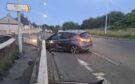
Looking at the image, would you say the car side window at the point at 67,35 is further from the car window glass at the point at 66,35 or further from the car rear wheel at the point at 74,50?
the car rear wheel at the point at 74,50

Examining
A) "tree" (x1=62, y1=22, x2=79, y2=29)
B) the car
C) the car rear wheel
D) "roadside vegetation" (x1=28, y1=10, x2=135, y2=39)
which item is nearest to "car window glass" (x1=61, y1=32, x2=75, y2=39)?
the car

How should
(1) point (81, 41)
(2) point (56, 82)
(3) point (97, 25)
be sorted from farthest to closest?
(3) point (97, 25), (1) point (81, 41), (2) point (56, 82)

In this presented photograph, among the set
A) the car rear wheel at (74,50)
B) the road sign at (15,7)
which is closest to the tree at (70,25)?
the car rear wheel at (74,50)

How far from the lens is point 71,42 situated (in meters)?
26.9

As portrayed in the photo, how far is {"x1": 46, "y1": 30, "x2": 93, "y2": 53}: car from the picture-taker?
2658 cm

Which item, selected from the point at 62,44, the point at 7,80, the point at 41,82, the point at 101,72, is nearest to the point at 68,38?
the point at 62,44

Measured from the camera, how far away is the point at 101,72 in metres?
15.4

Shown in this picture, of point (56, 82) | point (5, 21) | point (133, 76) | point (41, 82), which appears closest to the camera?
point (41, 82)

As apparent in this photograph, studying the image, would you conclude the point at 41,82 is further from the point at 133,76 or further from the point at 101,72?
the point at 101,72

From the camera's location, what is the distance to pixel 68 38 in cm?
2725

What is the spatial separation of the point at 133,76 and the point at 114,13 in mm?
120109

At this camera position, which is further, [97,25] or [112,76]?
[97,25]

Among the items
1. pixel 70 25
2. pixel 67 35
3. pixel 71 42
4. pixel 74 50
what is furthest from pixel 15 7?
pixel 70 25

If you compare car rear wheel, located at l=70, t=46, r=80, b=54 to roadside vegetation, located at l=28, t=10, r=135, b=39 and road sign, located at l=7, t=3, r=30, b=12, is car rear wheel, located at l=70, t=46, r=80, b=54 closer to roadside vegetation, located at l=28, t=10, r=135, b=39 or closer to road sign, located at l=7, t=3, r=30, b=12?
road sign, located at l=7, t=3, r=30, b=12
